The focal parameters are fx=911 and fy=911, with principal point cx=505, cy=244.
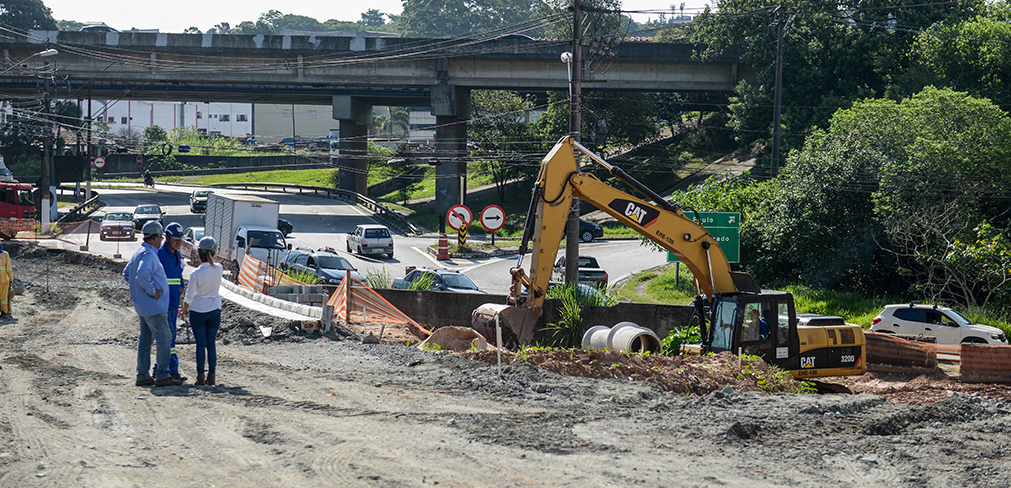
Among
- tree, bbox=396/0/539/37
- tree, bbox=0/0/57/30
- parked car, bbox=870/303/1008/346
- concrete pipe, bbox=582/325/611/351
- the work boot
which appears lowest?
parked car, bbox=870/303/1008/346

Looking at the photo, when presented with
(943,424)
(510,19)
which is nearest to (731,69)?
(943,424)

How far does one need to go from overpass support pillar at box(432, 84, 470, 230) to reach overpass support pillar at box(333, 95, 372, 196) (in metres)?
7.71

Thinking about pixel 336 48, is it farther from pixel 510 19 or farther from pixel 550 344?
pixel 510 19

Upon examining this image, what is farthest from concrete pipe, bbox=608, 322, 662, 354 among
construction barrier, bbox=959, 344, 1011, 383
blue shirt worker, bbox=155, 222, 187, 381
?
blue shirt worker, bbox=155, 222, 187, 381

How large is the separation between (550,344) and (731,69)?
42.9 meters

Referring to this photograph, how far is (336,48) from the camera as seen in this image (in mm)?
58969

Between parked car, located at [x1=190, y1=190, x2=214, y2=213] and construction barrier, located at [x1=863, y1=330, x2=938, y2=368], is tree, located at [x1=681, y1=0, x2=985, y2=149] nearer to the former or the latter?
construction barrier, located at [x1=863, y1=330, x2=938, y2=368]

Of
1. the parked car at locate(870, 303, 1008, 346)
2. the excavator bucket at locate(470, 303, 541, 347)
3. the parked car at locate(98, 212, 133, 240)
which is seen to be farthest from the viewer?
the parked car at locate(98, 212, 133, 240)

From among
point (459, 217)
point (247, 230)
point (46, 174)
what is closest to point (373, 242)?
point (459, 217)

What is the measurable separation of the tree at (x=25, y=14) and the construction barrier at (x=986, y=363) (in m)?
117

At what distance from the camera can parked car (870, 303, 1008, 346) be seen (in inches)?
978

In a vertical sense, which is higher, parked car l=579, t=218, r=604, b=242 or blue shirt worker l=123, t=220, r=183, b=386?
blue shirt worker l=123, t=220, r=183, b=386

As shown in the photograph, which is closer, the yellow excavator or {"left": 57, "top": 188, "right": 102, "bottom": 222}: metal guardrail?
the yellow excavator

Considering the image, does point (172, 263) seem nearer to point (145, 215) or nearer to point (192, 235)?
point (192, 235)
